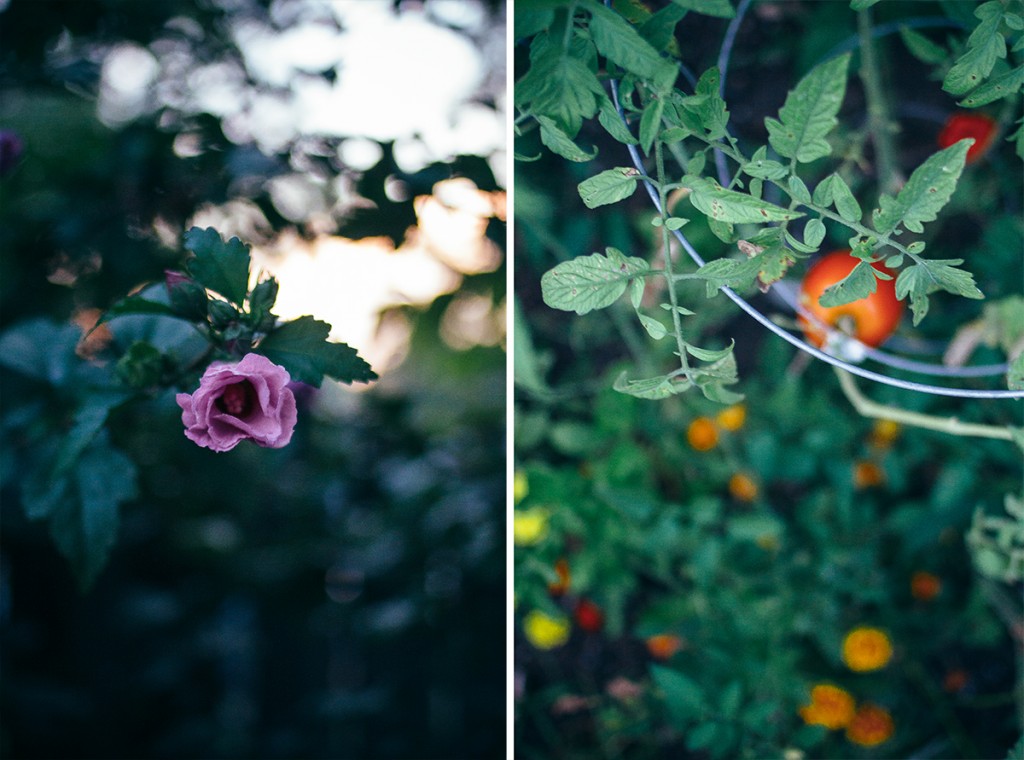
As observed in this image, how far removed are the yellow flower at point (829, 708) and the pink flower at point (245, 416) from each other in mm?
717

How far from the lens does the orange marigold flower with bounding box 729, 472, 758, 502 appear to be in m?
0.95

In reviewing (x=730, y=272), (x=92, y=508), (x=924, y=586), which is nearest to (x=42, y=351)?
(x=92, y=508)

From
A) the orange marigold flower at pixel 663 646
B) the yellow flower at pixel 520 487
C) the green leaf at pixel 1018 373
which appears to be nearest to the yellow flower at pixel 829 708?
the orange marigold flower at pixel 663 646

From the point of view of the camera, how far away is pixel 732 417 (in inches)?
37.7

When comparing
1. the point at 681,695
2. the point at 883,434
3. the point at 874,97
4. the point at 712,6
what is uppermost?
the point at 874,97

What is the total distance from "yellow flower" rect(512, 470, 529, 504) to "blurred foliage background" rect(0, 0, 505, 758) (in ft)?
0.56

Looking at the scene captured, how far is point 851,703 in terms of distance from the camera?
852 millimetres

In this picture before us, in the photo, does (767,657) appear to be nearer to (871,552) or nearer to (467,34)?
(871,552)

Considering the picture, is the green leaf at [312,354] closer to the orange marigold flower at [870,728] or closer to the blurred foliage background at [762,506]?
the blurred foliage background at [762,506]

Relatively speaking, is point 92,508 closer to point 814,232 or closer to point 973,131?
point 814,232

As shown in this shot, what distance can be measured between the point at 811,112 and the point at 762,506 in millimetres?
662

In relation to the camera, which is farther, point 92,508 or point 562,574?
point 562,574

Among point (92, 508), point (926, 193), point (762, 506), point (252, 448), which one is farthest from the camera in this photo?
point (252, 448)

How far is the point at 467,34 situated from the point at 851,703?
89cm
